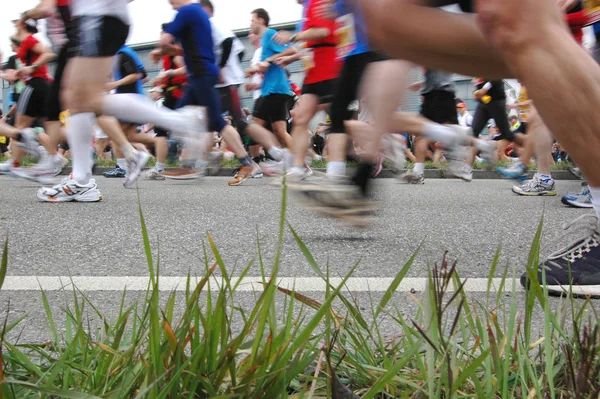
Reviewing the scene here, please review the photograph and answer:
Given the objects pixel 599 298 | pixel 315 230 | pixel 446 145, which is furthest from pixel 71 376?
pixel 446 145

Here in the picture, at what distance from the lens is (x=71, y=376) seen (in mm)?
1102

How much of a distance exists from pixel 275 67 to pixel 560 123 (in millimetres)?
7374

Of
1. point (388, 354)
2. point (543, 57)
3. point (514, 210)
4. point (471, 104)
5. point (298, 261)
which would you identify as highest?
point (543, 57)

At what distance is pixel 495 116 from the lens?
7707mm

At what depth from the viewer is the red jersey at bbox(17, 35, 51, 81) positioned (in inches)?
282

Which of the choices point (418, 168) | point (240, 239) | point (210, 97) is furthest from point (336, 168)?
point (418, 168)

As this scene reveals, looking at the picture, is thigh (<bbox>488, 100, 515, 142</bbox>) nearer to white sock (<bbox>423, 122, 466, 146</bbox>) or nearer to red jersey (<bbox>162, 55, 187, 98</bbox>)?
white sock (<bbox>423, 122, 466, 146</bbox>)

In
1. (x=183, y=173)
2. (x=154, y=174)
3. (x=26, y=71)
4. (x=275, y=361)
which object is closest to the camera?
(x=275, y=361)

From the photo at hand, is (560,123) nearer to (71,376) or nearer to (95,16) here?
(71,376)

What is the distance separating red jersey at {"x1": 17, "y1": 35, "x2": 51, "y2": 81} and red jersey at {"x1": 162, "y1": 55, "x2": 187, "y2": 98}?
165 cm

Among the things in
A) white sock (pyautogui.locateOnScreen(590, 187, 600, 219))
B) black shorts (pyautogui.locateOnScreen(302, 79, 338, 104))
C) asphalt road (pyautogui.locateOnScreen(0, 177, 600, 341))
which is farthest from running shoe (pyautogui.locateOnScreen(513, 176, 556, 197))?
white sock (pyautogui.locateOnScreen(590, 187, 600, 219))

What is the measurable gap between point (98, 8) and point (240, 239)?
158 centimetres

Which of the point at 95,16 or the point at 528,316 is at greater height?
the point at 95,16

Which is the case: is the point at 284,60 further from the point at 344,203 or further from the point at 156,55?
the point at 344,203
